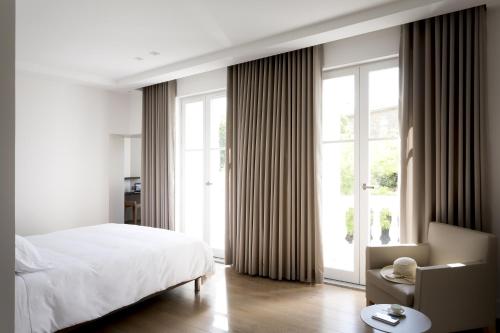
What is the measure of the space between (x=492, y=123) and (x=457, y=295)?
1.55 metres

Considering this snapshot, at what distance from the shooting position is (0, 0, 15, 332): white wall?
110 centimetres

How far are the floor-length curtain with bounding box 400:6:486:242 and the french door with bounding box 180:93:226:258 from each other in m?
2.54

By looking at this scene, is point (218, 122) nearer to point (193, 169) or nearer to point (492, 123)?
point (193, 169)

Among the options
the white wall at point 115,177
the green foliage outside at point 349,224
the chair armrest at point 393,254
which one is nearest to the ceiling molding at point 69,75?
the white wall at point 115,177

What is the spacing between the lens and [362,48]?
3.77 m

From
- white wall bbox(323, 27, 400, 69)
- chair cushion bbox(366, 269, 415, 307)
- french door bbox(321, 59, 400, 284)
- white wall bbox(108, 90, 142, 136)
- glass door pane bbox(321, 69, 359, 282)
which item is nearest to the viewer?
chair cushion bbox(366, 269, 415, 307)

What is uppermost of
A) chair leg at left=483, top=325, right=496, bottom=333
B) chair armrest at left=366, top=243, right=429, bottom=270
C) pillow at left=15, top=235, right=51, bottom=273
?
pillow at left=15, top=235, right=51, bottom=273

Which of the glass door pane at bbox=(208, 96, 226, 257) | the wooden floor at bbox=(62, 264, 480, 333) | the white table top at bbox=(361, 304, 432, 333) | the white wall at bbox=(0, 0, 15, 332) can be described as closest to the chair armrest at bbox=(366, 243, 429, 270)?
the wooden floor at bbox=(62, 264, 480, 333)

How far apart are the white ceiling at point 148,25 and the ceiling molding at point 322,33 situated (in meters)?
0.08

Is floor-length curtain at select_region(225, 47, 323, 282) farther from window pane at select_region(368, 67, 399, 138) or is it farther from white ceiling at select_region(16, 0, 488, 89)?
window pane at select_region(368, 67, 399, 138)

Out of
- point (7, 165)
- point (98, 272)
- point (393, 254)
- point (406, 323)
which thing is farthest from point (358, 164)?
point (7, 165)

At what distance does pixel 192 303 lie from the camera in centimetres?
343

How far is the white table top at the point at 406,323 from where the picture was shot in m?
2.01

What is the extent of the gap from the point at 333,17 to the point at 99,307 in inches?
129
